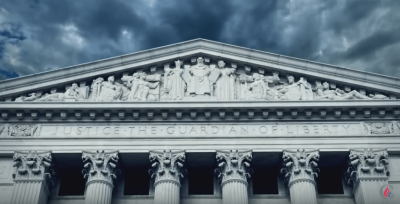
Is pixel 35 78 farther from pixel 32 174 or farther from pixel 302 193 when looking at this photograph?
pixel 302 193

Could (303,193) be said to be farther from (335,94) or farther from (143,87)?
(143,87)

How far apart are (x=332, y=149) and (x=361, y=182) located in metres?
2.27

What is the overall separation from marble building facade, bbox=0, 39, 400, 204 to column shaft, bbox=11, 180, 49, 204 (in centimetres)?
5

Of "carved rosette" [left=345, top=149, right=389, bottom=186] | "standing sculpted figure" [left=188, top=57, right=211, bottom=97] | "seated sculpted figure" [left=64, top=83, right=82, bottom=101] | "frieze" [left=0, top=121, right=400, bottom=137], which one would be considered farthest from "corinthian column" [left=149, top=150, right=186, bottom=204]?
"carved rosette" [left=345, top=149, right=389, bottom=186]

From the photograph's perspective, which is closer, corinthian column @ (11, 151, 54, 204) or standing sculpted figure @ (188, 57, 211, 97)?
corinthian column @ (11, 151, 54, 204)

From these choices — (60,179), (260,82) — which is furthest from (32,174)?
(260,82)

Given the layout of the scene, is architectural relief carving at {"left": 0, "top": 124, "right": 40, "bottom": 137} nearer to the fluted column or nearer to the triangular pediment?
the triangular pediment

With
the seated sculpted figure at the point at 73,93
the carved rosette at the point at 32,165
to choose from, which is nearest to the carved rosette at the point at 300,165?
the seated sculpted figure at the point at 73,93

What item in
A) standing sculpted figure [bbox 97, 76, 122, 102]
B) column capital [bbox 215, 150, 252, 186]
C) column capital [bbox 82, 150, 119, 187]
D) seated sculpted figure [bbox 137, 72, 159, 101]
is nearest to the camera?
column capital [bbox 82, 150, 119, 187]

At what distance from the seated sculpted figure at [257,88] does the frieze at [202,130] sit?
5.67 ft

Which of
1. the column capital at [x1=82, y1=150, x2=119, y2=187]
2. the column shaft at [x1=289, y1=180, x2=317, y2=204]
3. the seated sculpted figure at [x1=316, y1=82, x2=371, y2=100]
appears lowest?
the column shaft at [x1=289, y1=180, x2=317, y2=204]

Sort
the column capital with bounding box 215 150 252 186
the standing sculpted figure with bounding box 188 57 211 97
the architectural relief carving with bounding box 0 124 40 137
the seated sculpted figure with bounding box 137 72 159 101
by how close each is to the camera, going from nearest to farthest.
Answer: the column capital with bounding box 215 150 252 186 → the architectural relief carving with bounding box 0 124 40 137 → the seated sculpted figure with bounding box 137 72 159 101 → the standing sculpted figure with bounding box 188 57 211 97

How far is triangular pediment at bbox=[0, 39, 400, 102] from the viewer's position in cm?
3116

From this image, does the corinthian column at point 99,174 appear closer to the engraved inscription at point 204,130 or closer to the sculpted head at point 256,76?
the engraved inscription at point 204,130
